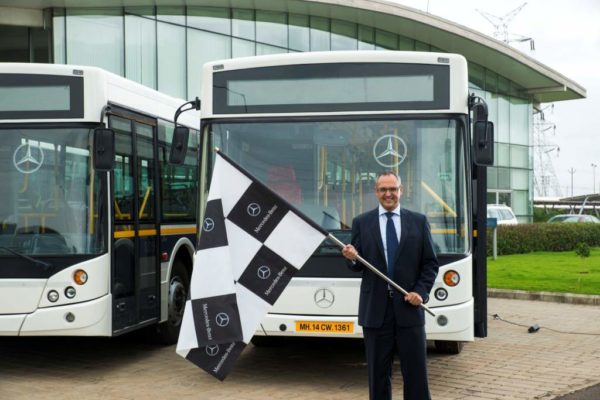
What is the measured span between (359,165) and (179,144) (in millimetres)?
1777

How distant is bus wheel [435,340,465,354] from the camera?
1073cm

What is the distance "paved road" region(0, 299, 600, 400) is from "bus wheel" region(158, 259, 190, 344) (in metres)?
0.22

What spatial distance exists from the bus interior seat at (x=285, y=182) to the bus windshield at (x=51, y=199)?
66.8 inches

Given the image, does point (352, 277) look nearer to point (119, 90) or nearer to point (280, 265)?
point (280, 265)

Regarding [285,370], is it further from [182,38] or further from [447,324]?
[182,38]

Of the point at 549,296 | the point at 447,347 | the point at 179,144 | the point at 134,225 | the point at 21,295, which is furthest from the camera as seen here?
the point at 549,296

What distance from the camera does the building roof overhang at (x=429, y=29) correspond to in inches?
Answer: 1184

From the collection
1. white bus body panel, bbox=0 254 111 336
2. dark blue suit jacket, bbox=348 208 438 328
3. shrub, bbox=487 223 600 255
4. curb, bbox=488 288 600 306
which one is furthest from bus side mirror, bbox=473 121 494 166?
shrub, bbox=487 223 600 255

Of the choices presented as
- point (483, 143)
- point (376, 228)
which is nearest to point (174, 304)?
point (483, 143)

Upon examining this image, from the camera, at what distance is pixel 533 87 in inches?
1911

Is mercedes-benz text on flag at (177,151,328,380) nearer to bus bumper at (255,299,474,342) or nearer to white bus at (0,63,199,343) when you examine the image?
bus bumper at (255,299,474,342)

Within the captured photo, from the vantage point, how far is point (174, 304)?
11.4 meters

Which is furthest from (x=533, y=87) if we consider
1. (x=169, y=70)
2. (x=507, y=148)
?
(x=169, y=70)

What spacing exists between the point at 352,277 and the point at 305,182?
100cm
